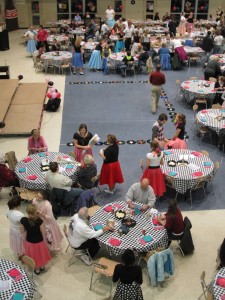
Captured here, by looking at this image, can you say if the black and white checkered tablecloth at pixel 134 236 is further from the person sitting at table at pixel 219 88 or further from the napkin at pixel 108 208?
the person sitting at table at pixel 219 88

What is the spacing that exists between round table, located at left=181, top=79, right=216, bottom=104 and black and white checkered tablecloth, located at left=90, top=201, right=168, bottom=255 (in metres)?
6.36

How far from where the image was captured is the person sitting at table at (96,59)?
16547mm

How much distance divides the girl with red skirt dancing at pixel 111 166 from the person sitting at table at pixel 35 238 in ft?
7.97

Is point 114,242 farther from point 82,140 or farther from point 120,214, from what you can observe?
point 82,140

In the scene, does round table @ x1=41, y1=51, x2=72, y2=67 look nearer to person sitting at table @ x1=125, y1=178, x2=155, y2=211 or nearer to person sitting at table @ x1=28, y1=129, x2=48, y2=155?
person sitting at table @ x1=28, y1=129, x2=48, y2=155

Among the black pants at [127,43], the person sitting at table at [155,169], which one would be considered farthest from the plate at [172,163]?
the black pants at [127,43]

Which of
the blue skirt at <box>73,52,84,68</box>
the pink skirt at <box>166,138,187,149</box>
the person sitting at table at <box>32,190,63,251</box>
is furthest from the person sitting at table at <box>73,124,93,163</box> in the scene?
the blue skirt at <box>73,52,84,68</box>

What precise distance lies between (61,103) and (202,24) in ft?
41.8

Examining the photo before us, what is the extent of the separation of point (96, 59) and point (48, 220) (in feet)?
36.2

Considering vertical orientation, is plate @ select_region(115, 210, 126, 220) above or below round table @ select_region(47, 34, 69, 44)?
below

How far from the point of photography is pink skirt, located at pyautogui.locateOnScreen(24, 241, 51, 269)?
6387mm

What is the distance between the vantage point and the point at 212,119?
10633 mm

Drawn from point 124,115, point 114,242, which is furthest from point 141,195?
A: point 124,115

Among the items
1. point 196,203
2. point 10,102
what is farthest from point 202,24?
point 196,203
